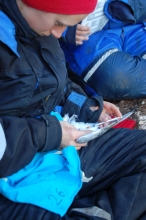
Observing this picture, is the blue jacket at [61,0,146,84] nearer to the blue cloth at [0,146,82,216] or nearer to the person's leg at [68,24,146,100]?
the person's leg at [68,24,146,100]

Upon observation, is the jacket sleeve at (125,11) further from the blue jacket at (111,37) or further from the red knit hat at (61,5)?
the red knit hat at (61,5)

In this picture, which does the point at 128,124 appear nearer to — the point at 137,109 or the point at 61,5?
the point at 137,109

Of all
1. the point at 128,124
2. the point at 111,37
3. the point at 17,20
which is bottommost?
the point at 128,124

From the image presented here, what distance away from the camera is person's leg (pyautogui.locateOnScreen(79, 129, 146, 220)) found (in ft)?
2.91

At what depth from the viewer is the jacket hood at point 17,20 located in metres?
0.88

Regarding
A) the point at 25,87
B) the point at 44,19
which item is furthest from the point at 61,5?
the point at 25,87

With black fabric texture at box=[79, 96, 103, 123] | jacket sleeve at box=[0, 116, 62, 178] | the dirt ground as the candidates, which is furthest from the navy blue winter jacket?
the dirt ground

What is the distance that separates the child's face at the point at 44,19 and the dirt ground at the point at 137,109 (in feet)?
4.09

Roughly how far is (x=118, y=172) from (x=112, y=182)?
0.07 meters

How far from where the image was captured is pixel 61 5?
2.75ft

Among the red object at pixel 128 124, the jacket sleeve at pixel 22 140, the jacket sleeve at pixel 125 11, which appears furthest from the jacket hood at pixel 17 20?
the jacket sleeve at pixel 125 11

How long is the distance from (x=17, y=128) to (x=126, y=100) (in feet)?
4.87

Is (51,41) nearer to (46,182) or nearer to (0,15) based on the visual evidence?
(0,15)

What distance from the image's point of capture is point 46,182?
0.92 meters
